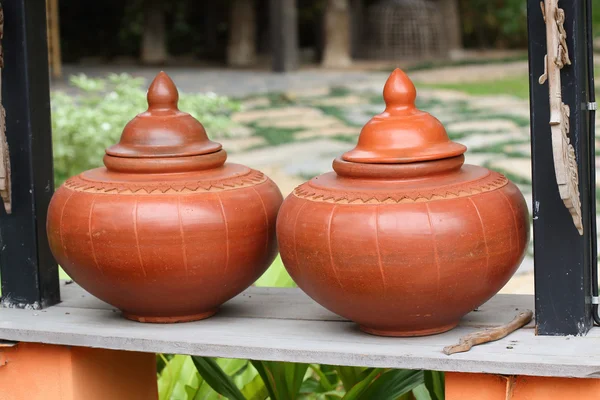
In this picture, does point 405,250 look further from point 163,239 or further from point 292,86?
point 292,86

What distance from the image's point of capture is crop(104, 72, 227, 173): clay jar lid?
1.78 metres

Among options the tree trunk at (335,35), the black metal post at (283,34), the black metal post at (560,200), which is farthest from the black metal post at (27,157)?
the tree trunk at (335,35)

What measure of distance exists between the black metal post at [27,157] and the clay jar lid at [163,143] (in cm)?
20

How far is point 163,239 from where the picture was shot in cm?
170

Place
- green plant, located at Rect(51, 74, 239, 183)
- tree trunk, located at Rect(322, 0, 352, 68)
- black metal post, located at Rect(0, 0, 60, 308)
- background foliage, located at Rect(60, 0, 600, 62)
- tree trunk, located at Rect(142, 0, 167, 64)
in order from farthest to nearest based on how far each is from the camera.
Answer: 1. background foliage, located at Rect(60, 0, 600, 62)
2. tree trunk, located at Rect(142, 0, 167, 64)
3. tree trunk, located at Rect(322, 0, 352, 68)
4. green plant, located at Rect(51, 74, 239, 183)
5. black metal post, located at Rect(0, 0, 60, 308)

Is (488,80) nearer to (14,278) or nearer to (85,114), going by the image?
(85,114)

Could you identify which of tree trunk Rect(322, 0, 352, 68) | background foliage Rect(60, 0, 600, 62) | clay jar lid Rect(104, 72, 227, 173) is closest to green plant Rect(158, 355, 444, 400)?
clay jar lid Rect(104, 72, 227, 173)

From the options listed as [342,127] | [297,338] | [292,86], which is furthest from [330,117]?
[297,338]

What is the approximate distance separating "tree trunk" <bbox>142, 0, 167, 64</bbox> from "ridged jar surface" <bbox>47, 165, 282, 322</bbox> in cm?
1020

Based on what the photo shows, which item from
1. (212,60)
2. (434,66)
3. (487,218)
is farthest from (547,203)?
(212,60)

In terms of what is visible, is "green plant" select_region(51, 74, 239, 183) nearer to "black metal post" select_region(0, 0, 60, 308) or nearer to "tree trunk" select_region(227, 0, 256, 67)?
"black metal post" select_region(0, 0, 60, 308)

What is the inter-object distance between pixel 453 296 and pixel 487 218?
14 cm

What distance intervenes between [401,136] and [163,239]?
1.48 ft

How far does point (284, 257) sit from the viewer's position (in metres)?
1.68
